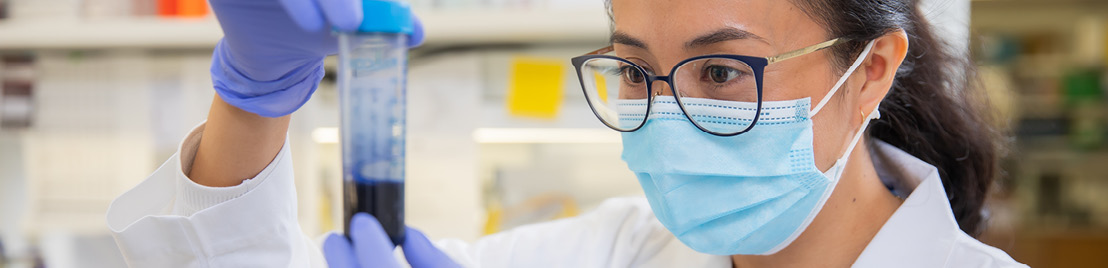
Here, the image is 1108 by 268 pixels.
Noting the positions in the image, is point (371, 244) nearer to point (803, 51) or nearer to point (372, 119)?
point (372, 119)

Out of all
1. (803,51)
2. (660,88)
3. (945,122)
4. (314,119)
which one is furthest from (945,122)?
(314,119)

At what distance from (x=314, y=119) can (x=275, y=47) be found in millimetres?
1108

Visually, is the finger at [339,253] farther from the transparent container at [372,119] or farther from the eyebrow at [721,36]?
the eyebrow at [721,36]

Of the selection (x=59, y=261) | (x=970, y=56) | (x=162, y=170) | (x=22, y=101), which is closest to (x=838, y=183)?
(x=970, y=56)

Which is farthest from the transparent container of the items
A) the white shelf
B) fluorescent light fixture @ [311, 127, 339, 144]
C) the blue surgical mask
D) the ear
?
fluorescent light fixture @ [311, 127, 339, 144]

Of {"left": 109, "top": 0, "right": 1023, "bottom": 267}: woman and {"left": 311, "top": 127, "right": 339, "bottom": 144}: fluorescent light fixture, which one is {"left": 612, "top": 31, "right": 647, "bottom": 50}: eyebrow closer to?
{"left": 109, "top": 0, "right": 1023, "bottom": 267}: woman

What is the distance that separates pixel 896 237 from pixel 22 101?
2.06m

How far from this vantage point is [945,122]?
3.95 ft

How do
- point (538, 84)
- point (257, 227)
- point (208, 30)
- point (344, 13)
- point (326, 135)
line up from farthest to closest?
point (326, 135) → point (538, 84) → point (208, 30) → point (257, 227) → point (344, 13)

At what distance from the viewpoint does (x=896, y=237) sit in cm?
105

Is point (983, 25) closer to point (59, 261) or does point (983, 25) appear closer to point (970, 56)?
point (970, 56)

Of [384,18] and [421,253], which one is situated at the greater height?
[384,18]

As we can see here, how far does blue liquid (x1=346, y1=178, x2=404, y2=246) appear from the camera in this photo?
30.1 inches

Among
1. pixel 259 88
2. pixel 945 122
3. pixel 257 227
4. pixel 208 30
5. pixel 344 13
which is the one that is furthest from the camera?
pixel 208 30
